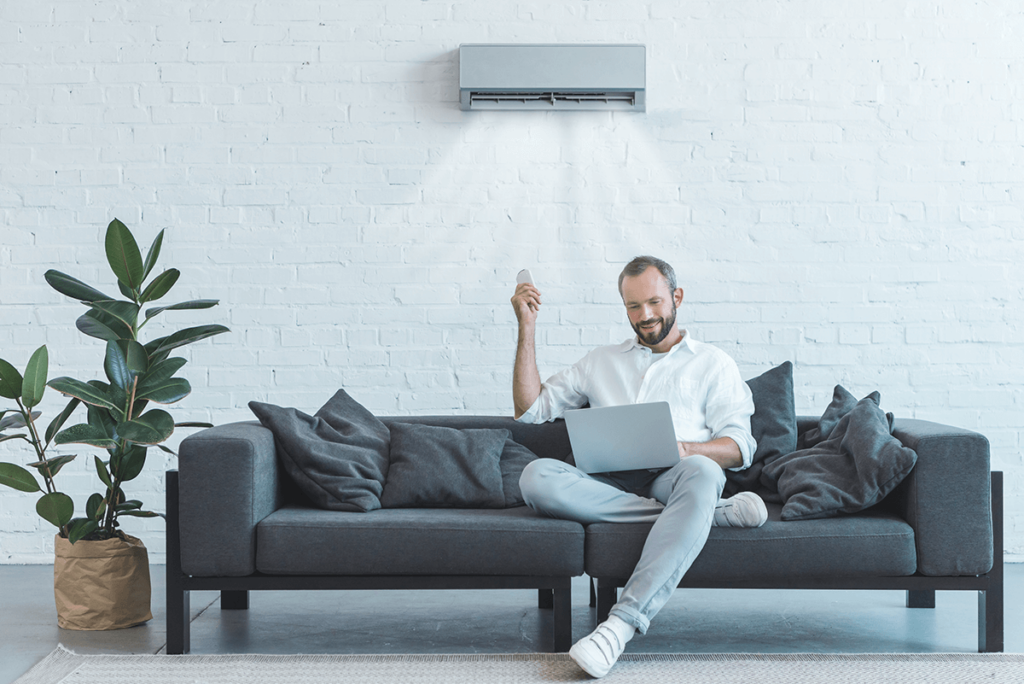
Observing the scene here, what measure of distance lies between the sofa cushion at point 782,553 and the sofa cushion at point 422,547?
104mm

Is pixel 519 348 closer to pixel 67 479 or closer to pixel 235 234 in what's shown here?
pixel 235 234

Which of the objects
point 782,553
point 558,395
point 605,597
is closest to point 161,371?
point 558,395

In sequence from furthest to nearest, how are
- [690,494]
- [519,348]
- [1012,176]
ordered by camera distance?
[1012,176] → [519,348] → [690,494]

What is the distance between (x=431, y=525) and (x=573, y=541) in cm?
37

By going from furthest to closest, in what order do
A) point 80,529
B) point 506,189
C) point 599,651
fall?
point 506,189, point 80,529, point 599,651

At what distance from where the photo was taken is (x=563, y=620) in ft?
7.54

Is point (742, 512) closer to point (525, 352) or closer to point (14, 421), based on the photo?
point (525, 352)

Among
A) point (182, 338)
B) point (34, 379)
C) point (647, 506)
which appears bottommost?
point (647, 506)

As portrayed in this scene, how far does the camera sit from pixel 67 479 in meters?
3.50

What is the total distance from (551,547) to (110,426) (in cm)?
136

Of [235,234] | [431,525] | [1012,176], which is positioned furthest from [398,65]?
[1012,176]

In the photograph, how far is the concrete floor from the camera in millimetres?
2410

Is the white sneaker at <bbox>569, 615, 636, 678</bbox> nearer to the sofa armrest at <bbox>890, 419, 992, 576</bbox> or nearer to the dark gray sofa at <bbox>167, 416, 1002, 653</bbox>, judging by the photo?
the dark gray sofa at <bbox>167, 416, 1002, 653</bbox>

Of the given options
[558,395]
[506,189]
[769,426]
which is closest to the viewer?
[769,426]
